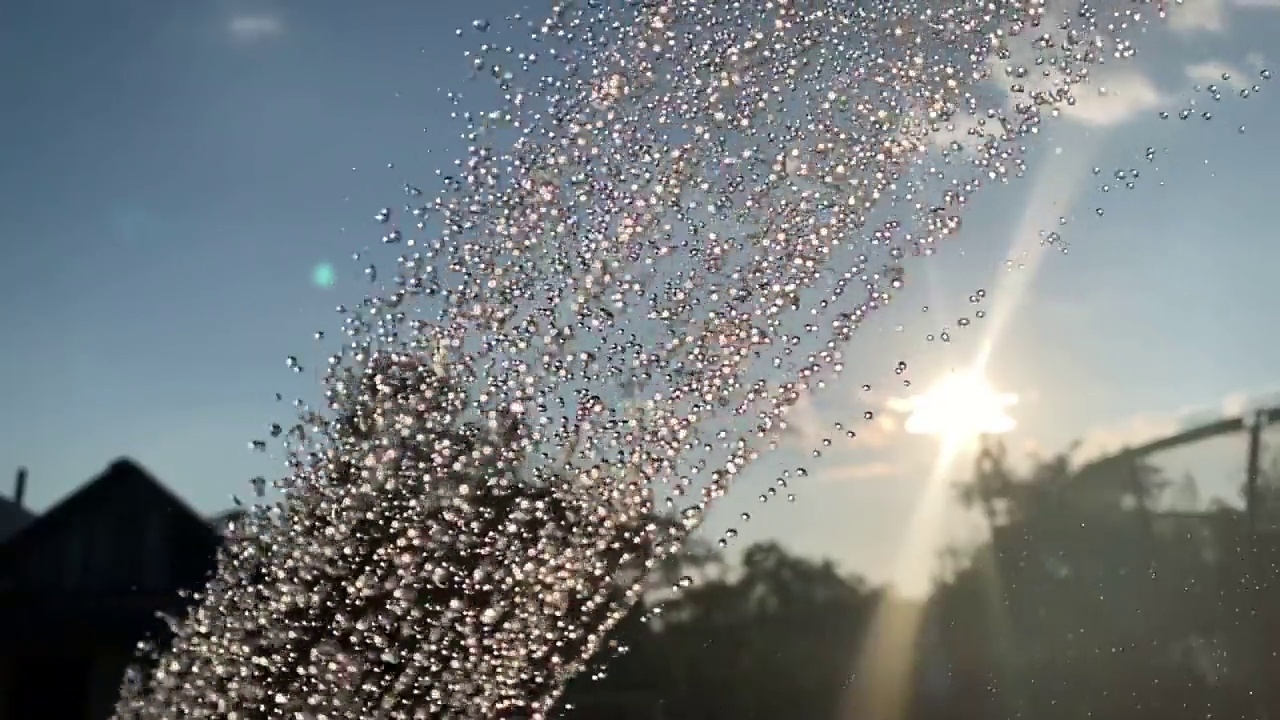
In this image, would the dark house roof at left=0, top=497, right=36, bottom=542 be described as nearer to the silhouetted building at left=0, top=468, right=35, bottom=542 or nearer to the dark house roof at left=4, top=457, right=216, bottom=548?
the silhouetted building at left=0, top=468, right=35, bottom=542

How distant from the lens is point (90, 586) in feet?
36.3

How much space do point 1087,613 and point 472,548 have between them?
4121 millimetres

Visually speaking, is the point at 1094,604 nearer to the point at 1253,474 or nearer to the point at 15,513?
the point at 1253,474

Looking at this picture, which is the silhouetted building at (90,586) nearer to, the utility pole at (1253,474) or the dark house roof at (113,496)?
the dark house roof at (113,496)

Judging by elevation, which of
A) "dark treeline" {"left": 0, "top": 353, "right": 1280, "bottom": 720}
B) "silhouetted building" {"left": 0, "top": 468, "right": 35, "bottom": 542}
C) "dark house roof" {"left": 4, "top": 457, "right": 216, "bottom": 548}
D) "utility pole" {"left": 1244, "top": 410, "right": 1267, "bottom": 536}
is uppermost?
"silhouetted building" {"left": 0, "top": 468, "right": 35, "bottom": 542}

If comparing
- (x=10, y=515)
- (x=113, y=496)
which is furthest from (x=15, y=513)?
(x=113, y=496)

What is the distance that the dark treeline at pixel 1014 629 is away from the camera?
7.59 metres

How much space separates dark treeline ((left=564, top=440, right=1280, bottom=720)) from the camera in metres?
7.59

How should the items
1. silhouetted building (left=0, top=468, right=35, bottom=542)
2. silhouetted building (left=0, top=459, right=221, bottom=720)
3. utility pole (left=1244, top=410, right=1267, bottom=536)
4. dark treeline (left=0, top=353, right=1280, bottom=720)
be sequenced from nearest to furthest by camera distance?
1. dark treeline (left=0, top=353, right=1280, bottom=720)
2. utility pole (left=1244, top=410, right=1267, bottom=536)
3. silhouetted building (left=0, top=459, right=221, bottom=720)
4. silhouetted building (left=0, top=468, right=35, bottom=542)

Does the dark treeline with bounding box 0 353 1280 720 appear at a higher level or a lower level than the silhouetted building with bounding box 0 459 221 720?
lower

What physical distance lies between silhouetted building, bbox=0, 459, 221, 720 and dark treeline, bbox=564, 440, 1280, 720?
4276 mm

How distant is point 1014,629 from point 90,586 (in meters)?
7.43

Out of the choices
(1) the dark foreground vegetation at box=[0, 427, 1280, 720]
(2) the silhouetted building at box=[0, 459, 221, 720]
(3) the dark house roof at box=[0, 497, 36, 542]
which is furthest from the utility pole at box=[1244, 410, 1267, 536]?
(3) the dark house roof at box=[0, 497, 36, 542]

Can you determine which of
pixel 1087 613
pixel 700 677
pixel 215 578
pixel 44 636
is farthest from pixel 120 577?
pixel 1087 613
